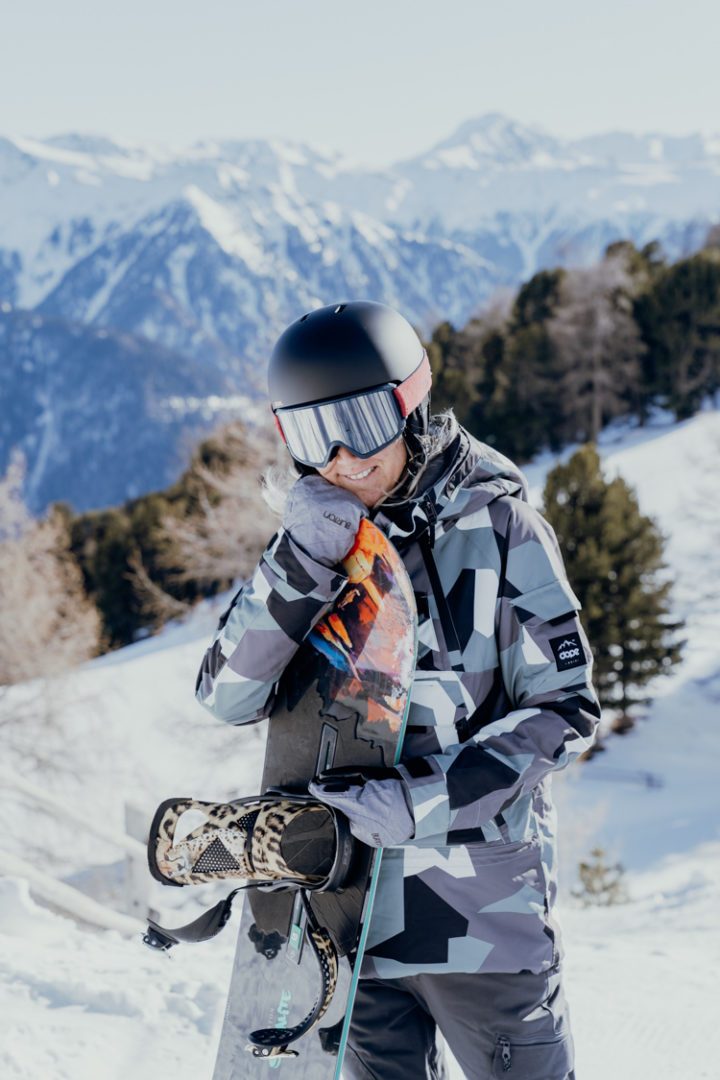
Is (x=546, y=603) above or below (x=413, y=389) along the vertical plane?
below

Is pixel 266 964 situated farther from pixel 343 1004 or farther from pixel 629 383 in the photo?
pixel 629 383

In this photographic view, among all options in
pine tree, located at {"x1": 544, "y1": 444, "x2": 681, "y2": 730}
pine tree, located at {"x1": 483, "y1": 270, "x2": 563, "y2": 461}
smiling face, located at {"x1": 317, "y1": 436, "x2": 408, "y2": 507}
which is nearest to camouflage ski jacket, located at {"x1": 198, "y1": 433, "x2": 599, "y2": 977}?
smiling face, located at {"x1": 317, "y1": 436, "x2": 408, "y2": 507}

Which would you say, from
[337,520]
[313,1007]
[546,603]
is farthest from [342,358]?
[313,1007]

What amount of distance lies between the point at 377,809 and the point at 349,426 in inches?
28.9

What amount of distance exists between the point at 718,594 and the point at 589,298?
18.3m

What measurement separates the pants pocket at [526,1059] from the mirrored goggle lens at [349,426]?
1138 mm

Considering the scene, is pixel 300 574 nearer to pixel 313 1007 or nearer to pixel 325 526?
pixel 325 526

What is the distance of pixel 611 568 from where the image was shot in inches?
762

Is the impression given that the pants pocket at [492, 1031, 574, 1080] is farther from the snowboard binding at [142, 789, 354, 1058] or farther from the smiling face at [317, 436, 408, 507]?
the smiling face at [317, 436, 408, 507]

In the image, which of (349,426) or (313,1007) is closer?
(313,1007)

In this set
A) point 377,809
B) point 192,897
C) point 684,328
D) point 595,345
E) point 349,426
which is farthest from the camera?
point 684,328

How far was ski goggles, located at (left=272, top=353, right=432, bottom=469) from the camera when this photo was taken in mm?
1765

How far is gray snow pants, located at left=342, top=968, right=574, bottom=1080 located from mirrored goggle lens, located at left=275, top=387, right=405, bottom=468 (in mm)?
1041

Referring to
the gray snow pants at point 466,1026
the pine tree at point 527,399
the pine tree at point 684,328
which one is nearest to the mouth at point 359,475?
the gray snow pants at point 466,1026
